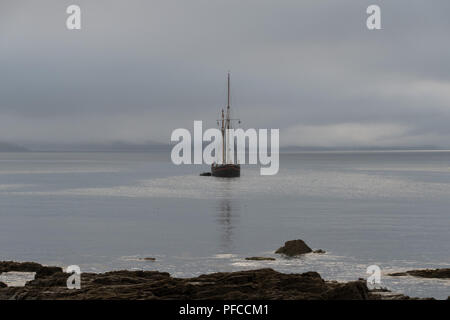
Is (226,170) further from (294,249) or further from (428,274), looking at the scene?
(428,274)

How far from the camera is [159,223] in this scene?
59.0 m

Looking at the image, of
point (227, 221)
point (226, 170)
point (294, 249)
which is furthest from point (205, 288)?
point (226, 170)

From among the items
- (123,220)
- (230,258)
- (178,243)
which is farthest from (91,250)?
(123,220)

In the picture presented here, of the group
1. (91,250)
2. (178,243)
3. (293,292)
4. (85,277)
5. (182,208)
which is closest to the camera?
(293,292)

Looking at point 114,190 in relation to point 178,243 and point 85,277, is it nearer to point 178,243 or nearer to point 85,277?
point 178,243

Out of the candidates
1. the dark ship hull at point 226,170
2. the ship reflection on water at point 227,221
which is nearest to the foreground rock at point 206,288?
the ship reflection on water at point 227,221

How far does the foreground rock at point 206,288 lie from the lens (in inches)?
846

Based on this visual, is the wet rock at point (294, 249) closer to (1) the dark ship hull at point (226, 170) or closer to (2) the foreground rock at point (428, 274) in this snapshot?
(2) the foreground rock at point (428, 274)

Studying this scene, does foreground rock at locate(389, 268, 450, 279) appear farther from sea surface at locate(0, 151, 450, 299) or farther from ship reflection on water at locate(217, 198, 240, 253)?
ship reflection on water at locate(217, 198, 240, 253)

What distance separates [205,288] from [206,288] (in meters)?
0.04

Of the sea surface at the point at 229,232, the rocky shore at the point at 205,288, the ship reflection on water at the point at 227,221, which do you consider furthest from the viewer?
the ship reflection on water at the point at 227,221

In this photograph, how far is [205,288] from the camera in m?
23.0
